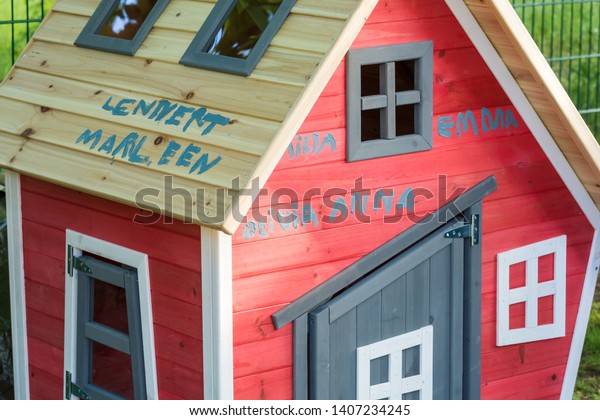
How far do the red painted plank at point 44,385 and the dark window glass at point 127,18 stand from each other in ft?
4.92

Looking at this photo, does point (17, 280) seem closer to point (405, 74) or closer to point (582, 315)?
point (405, 74)

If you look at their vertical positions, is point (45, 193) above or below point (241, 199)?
above

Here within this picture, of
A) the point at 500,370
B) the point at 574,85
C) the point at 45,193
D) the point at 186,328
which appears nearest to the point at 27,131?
the point at 45,193

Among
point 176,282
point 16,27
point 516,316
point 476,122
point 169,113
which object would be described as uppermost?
point 16,27

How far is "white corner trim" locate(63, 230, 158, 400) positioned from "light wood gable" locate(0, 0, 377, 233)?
292 mm

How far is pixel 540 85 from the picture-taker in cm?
458

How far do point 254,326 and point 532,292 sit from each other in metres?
1.39

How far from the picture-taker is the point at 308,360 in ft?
14.4

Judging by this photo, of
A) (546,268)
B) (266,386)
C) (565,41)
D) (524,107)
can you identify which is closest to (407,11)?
(524,107)

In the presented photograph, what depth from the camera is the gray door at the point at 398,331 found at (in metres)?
4.39

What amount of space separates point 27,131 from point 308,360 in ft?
4.97

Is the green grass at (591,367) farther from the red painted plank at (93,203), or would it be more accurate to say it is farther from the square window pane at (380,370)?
the red painted plank at (93,203)

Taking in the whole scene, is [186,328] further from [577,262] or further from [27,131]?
[577,262]

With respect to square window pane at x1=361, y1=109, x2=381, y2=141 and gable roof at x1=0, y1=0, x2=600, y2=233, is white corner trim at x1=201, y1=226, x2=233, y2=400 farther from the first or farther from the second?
square window pane at x1=361, y1=109, x2=381, y2=141
